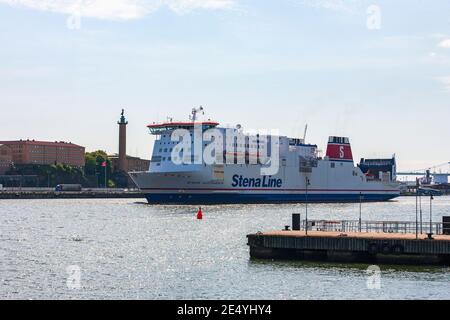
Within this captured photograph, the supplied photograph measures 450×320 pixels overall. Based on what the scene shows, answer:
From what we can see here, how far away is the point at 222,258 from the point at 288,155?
3013 inches

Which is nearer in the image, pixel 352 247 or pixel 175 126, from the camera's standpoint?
pixel 352 247

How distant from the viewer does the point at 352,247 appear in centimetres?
3809

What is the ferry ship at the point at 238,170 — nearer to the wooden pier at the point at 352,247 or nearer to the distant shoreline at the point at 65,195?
the distant shoreline at the point at 65,195

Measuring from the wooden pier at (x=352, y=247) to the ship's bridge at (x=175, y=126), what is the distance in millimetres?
66782

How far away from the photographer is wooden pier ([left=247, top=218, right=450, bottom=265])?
1448 inches

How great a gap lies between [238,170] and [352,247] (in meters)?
69.5

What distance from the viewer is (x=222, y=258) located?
4178 centimetres

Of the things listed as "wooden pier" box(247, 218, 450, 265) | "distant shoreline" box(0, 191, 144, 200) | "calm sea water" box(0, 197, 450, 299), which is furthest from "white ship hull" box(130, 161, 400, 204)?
"wooden pier" box(247, 218, 450, 265)

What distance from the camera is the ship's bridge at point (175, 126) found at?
107 m

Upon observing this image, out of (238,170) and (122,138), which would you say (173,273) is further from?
(122,138)

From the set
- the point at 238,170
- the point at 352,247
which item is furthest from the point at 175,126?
the point at 352,247

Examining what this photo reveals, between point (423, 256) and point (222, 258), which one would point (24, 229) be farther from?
point (423, 256)

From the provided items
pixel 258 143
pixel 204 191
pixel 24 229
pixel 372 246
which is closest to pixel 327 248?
pixel 372 246

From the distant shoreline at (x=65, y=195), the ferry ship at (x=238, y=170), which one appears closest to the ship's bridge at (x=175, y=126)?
the ferry ship at (x=238, y=170)
